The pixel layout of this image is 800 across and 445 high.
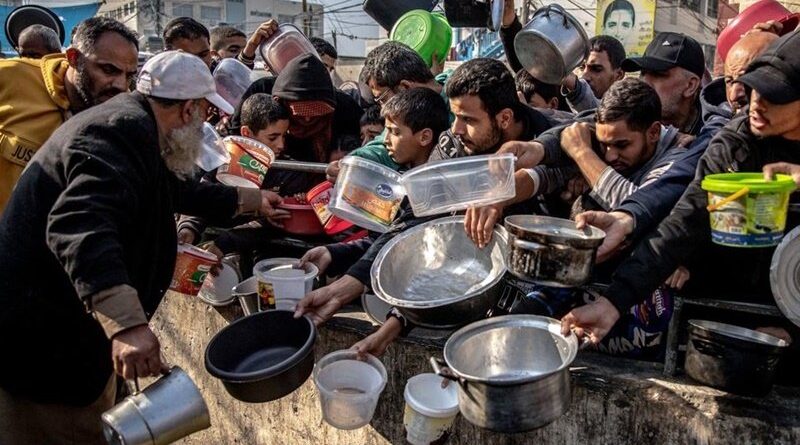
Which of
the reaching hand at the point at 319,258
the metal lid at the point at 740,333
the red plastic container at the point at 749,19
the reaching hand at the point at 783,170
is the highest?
the red plastic container at the point at 749,19

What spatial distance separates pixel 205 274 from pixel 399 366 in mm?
1096

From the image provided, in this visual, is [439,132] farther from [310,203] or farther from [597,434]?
[597,434]

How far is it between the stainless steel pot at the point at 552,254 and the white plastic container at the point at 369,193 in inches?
30.5

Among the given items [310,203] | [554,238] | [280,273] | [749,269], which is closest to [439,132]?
[310,203]

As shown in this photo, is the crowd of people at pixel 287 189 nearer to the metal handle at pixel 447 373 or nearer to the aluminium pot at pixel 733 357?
the aluminium pot at pixel 733 357

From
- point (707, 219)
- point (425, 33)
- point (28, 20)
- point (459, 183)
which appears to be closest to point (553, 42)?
point (425, 33)

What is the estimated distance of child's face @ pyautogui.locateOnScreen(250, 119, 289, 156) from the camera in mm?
3850

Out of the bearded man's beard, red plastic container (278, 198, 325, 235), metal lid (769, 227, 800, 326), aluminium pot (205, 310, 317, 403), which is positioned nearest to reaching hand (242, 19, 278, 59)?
red plastic container (278, 198, 325, 235)

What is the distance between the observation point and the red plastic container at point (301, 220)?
3.43 metres

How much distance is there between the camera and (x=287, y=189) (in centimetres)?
378

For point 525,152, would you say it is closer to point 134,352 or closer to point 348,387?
point 348,387

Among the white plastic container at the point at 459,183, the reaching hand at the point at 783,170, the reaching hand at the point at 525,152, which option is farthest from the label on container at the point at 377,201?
the reaching hand at the point at 783,170

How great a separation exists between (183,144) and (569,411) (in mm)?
1931

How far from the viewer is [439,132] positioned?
330 cm
